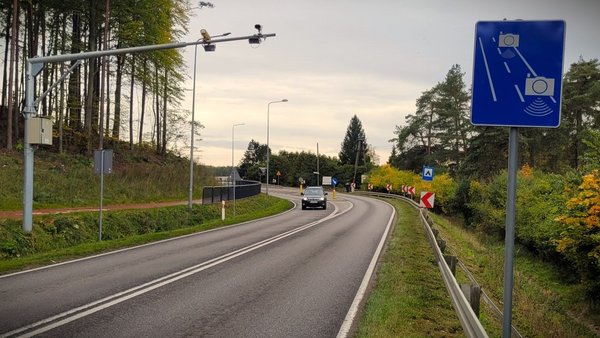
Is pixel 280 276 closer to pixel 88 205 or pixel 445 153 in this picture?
pixel 88 205

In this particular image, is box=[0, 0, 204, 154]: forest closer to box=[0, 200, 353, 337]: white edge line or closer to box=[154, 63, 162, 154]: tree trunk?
box=[154, 63, 162, 154]: tree trunk

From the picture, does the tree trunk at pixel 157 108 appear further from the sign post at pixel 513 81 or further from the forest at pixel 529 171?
the sign post at pixel 513 81

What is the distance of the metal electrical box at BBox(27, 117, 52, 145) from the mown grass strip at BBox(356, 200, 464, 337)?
33.7 feet

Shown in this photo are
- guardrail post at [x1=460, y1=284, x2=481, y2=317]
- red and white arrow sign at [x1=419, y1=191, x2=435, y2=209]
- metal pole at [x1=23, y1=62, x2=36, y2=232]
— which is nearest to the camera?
guardrail post at [x1=460, y1=284, x2=481, y2=317]

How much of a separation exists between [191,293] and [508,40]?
6804 millimetres

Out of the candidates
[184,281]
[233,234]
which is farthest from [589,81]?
[184,281]

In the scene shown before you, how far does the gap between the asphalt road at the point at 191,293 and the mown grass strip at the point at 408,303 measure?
1.39 ft

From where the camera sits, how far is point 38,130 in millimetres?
14609

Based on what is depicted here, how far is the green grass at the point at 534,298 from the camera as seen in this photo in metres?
9.56

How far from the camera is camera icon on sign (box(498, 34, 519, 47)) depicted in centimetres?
430

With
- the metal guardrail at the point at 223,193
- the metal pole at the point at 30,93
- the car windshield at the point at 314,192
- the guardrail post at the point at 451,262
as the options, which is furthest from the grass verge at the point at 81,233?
the car windshield at the point at 314,192

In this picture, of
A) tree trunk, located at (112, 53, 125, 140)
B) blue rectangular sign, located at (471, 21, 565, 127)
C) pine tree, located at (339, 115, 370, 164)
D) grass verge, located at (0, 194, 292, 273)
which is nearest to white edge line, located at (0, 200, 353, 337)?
grass verge, located at (0, 194, 292, 273)

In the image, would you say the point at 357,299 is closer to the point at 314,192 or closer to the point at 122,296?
the point at 122,296

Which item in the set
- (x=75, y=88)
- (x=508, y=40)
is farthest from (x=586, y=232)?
(x=75, y=88)
